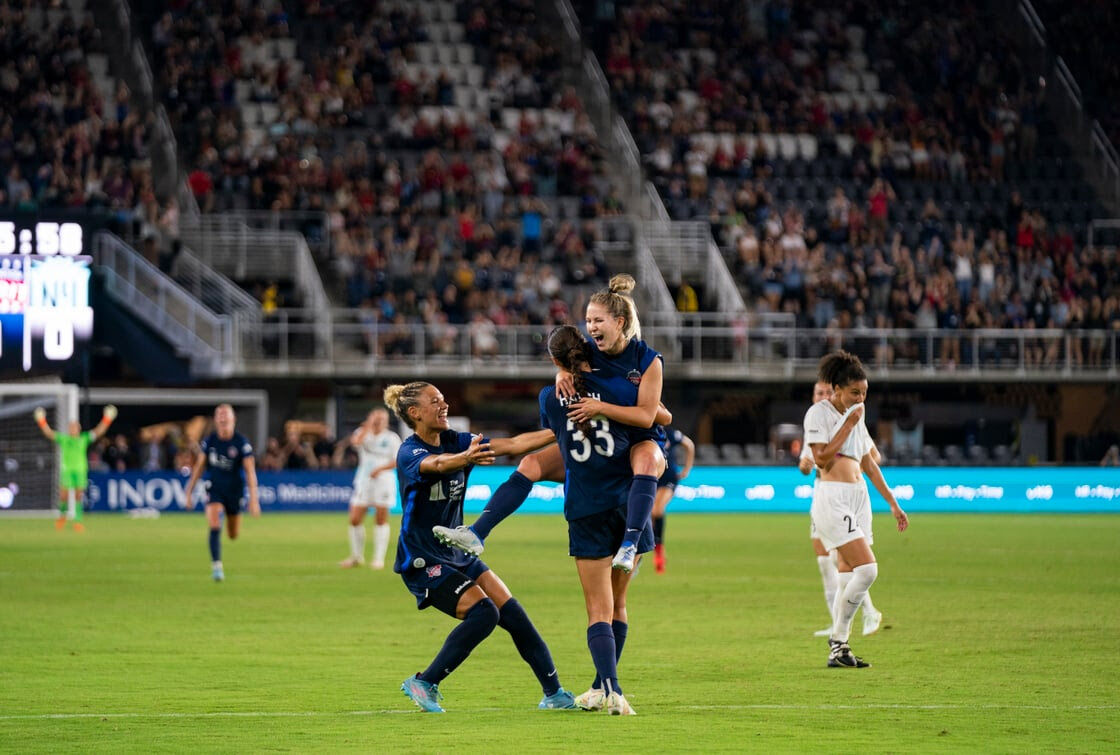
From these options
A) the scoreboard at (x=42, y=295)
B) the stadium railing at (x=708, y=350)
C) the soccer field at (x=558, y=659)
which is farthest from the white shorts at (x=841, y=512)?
the stadium railing at (x=708, y=350)

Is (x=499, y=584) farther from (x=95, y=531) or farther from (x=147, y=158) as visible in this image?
(x=147, y=158)

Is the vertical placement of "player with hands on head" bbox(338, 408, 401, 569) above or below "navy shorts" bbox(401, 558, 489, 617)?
below

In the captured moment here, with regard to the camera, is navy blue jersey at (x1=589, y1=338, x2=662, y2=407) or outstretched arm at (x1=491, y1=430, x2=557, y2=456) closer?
outstretched arm at (x1=491, y1=430, x2=557, y2=456)

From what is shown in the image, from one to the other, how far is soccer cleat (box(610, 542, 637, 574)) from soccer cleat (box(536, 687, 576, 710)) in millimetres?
1123

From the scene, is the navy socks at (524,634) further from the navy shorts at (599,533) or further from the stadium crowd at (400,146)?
the stadium crowd at (400,146)

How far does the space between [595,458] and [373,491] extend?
44.2 ft

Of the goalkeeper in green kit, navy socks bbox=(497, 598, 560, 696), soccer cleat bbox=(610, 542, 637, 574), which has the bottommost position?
the goalkeeper in green kit

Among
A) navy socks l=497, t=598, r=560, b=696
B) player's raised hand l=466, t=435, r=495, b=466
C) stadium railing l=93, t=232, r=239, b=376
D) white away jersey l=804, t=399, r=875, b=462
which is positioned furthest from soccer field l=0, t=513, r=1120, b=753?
stadium railing l=93, t=232, r=239, b=376

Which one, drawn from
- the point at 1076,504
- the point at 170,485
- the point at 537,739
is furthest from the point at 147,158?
the point at 537,739

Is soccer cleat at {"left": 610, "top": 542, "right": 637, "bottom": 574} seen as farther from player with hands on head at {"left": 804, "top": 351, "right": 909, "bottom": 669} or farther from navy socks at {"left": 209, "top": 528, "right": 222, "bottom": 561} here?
navy socks at {"left": 209, "top": 528, "right": 222, "bottom": 561}

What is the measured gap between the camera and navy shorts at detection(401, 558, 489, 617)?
10000 mm

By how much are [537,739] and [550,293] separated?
3266cm

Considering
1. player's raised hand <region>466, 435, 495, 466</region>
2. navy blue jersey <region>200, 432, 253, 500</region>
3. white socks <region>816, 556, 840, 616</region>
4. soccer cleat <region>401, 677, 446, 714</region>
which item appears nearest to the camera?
player's raised hand <region>466, 435, 495, 466</region>

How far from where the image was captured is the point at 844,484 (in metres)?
12.9
